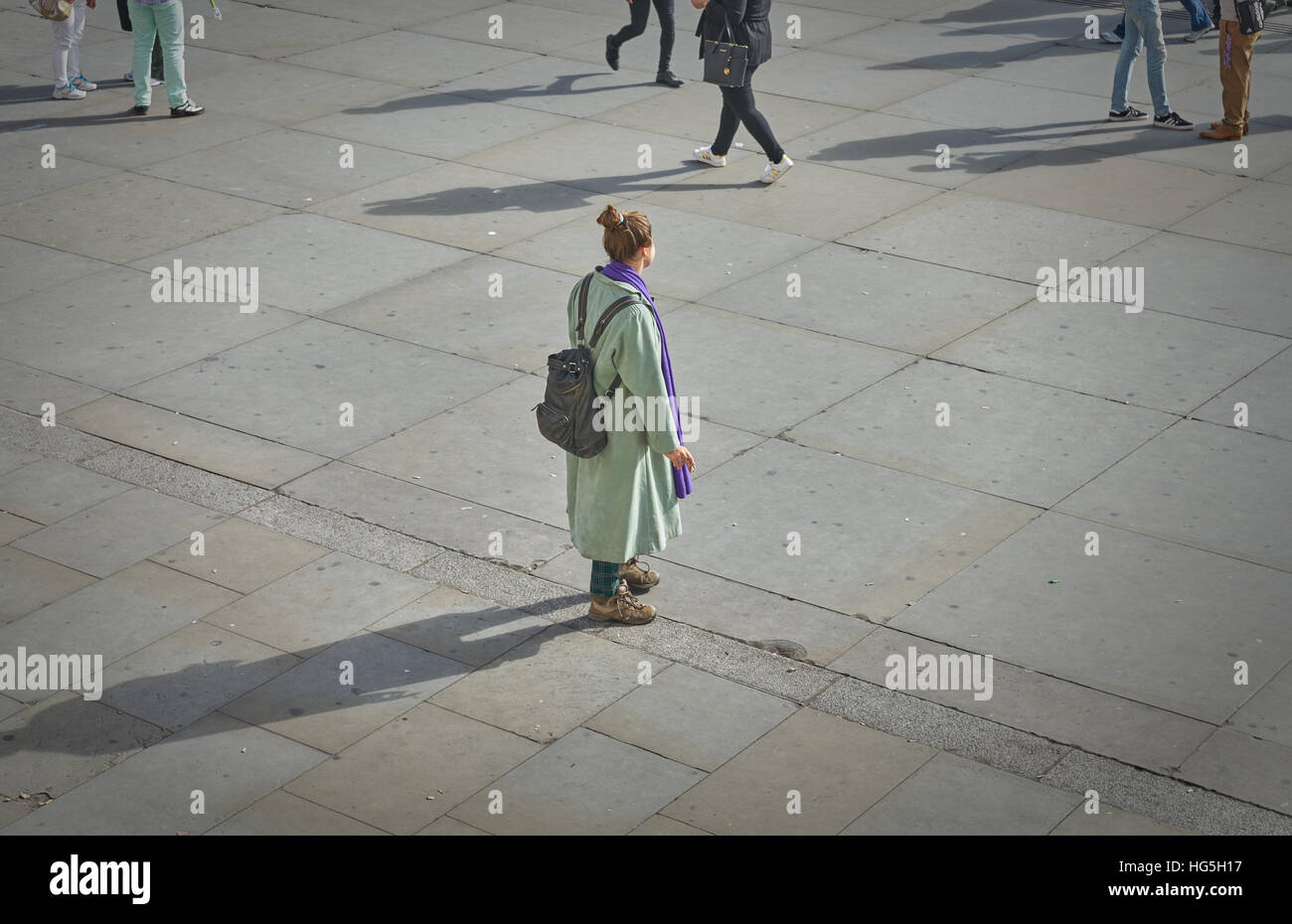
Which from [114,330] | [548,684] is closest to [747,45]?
[114,330]

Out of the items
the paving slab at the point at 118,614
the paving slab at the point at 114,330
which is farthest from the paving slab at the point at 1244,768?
the paving slab at the point at 114,330

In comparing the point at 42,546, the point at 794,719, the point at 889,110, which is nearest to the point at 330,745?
the point at 794,719

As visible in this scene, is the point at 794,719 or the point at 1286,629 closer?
→ the point at 794,719

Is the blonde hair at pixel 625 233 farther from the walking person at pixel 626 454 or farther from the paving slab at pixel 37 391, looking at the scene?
the paving slab at pixel 37 391

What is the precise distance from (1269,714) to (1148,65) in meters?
8.54

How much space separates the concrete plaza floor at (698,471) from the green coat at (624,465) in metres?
0.49

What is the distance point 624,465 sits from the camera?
21.2 feet

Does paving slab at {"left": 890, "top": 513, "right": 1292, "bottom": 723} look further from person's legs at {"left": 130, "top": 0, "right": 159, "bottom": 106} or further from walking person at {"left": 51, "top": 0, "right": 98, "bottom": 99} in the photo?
walking person at {"left": 51, "top": 0, "right": 98, "bottom": 99}

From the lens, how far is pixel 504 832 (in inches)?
217

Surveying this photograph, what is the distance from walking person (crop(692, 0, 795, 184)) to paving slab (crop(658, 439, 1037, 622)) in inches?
173

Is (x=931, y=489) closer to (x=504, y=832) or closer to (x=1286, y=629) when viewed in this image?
(x=1286, y=629)

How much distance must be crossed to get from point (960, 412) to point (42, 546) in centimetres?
477

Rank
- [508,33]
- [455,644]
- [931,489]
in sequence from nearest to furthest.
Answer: [455,644]
[931,489]
[508,33]

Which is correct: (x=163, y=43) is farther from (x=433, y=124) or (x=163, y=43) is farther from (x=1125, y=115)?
(x=1125, y=115)
